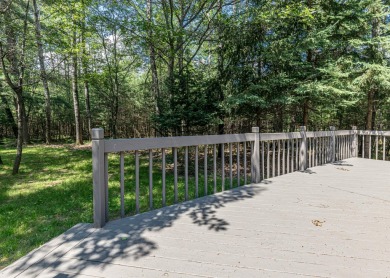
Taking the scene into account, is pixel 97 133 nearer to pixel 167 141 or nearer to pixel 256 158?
pixel 167 141

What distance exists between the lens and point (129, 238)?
2039mm

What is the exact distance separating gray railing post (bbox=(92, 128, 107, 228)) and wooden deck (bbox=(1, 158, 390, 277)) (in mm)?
150

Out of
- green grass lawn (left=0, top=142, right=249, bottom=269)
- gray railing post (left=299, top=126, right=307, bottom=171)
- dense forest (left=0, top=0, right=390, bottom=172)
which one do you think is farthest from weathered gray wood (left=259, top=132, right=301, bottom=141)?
dense forest (left=0, top=0, right=390, bottom=172)

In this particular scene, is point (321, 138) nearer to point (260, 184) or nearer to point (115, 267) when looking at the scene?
point (260, 184)

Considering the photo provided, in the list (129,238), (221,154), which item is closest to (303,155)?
(221,154)

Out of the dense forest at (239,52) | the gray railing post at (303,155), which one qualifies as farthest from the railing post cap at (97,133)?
the gray railing post at (303,155)

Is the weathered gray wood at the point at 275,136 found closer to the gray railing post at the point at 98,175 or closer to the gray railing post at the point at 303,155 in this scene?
the gray railing post at the point at 303,155

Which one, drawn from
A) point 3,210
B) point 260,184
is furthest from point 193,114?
point 3,210

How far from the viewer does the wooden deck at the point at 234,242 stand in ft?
5.24

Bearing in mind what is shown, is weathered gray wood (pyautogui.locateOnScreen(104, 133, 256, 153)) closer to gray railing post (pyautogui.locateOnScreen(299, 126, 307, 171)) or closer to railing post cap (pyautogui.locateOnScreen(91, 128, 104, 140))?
railing post cap (pyautogui.locateOnScreen(91, 128, 104, 140))

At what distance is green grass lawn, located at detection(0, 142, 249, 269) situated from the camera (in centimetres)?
268

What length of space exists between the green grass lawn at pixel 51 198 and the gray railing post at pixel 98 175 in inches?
31.2

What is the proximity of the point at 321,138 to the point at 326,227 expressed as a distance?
12.5ft

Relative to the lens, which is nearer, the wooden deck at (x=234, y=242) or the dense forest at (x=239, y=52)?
the wooden deck at (x=234, y=242)
